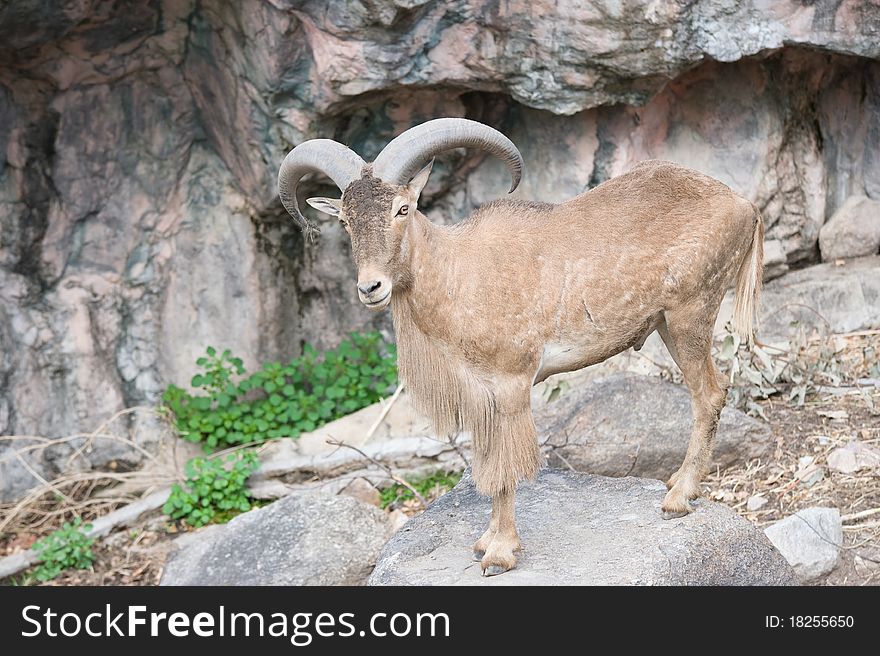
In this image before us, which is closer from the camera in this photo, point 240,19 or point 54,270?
point 240,19

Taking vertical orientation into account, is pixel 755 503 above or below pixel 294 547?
above

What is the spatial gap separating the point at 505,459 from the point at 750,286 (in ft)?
5.54

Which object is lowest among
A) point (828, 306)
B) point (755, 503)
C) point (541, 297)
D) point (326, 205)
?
point (755, 503)

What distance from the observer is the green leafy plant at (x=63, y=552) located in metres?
7.55

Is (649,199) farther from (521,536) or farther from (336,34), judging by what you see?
(336,34)

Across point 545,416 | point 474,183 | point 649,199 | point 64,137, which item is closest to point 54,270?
point 64,137

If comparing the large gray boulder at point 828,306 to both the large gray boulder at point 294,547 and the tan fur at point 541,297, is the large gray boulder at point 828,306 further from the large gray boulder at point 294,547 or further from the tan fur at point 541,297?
the large gray boulder at point 294,547

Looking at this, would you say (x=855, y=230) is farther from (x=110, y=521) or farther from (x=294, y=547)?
(x=110, y=521)

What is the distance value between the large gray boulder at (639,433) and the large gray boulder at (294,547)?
4.22 feet

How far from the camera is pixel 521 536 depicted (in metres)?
5.19

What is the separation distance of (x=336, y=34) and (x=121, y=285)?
2792 mm

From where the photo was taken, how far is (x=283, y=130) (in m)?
7.73

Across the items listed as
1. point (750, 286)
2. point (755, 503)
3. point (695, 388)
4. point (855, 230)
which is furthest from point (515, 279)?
point (855, 230)

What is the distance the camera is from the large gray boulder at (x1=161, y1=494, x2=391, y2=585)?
6.34 meters
